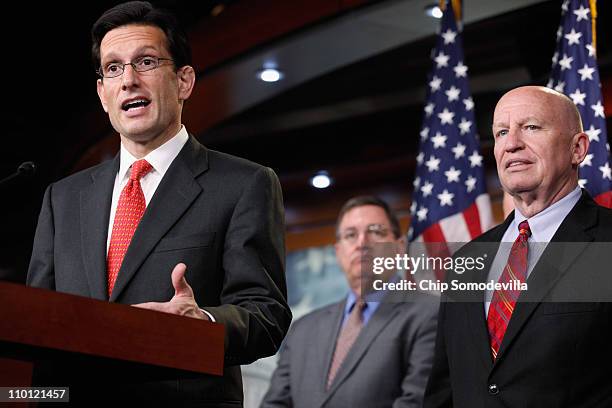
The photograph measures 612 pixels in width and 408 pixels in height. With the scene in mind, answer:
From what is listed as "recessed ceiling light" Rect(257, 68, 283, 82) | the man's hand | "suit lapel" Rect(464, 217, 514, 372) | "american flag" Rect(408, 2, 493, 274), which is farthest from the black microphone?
"recessed ceiling light" Rect(257, 68, 283, 82)

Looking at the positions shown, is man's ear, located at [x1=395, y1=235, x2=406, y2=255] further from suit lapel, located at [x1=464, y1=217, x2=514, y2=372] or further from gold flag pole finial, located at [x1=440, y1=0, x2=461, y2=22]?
suit lapel, located at [x1=464, y1=217, x2=514, y2=372]

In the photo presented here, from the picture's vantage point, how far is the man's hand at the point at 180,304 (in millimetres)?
1524

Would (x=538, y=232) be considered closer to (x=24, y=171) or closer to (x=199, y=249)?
Result: (x=199, y=249)

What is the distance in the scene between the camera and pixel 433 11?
4914 mm

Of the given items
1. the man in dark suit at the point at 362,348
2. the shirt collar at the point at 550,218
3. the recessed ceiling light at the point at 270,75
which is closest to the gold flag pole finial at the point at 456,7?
the man in dark suit at the point at 362,348

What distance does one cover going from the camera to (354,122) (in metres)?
7.32

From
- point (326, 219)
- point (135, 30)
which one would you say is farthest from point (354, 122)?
point (135, 30)

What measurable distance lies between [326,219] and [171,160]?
18.3ft

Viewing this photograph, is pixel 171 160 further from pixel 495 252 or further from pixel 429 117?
pixel 429 117

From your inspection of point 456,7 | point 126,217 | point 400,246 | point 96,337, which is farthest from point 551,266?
point 456,7

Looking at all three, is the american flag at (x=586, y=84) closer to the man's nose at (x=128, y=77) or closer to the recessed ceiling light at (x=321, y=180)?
the man's nose at (x=128, y=77)

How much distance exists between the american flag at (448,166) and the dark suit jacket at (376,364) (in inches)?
21.2

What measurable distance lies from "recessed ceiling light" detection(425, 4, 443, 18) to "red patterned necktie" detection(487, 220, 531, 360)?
2.57 metres

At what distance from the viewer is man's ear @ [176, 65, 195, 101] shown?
2092 mm
